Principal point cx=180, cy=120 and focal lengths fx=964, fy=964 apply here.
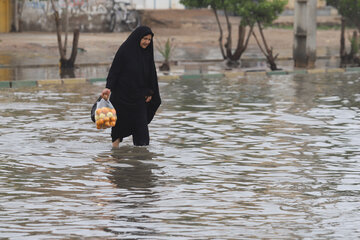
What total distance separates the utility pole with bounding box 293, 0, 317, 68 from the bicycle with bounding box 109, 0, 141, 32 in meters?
19.0

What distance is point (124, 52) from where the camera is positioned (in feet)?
42.2

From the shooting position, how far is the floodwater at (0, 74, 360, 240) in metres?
8.23

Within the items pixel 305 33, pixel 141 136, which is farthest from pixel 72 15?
pixel 141 136

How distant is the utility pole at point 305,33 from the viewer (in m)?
31.8

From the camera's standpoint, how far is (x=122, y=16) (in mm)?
50438

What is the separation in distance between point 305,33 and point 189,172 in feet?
70.0

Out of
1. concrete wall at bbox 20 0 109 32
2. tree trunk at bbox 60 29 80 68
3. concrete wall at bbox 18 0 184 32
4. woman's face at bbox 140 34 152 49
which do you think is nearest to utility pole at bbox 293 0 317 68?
tree trunk at bbox 60 29 80 68

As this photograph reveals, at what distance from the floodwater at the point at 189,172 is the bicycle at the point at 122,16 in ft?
98.2

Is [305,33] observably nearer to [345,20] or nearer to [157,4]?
[345,20]

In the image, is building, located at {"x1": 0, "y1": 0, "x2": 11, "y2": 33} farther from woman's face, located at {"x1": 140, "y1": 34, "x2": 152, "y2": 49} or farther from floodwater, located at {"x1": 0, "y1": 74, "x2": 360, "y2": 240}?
woman's face, located at {"x1": 140, "y1": 34, "x2": 152, "y2": 49}

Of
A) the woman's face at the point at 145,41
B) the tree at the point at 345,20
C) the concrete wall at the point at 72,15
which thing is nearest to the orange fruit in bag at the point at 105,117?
the woman's face at the point at 145,41

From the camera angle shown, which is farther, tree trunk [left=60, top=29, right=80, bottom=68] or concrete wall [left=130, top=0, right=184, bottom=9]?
concrete wall [left=130, top=0, right=184, bottom=9]

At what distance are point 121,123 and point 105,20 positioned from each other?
121ft

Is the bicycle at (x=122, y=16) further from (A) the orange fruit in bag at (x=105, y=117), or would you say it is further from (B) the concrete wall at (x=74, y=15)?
(A) the orange fruit in bag at (x=105, y=117)
